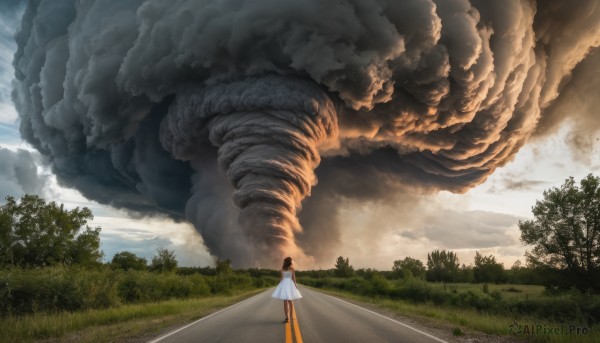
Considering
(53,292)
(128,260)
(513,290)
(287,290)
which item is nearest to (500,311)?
(287,290)

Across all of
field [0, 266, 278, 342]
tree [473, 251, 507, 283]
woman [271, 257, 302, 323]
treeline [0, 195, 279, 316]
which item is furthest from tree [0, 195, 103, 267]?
tree [473, 251, 507, 283]

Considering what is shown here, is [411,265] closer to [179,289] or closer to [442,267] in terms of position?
[442,267]

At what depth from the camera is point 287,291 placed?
1112 cm

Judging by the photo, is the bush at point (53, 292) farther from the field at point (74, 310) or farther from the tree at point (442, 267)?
the tree at point (442, 267)

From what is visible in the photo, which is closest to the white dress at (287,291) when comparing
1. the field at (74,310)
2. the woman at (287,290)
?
the woman at (287,290)

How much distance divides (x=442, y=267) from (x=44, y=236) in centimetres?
10659

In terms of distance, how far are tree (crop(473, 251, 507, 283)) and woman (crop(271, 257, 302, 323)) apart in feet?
306

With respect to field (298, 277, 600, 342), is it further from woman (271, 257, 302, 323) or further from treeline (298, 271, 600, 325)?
woman (271, 257, 302, 323)

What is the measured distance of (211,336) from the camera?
8328mm

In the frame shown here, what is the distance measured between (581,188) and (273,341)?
51.2 meters

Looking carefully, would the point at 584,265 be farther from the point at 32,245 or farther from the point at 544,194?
the point at 32,245

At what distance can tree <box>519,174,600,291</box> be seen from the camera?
42.7 metres

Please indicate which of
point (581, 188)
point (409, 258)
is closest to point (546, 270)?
point (581, 188)

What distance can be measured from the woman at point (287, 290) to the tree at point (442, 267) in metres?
101
